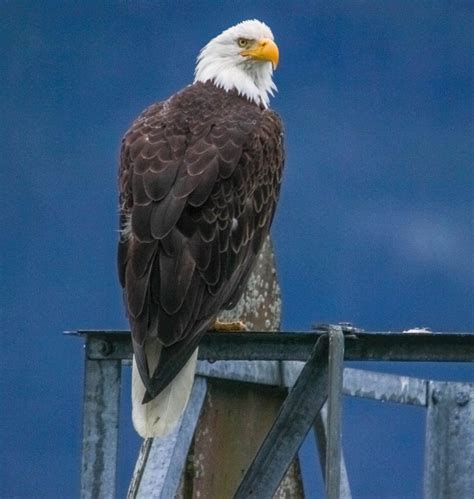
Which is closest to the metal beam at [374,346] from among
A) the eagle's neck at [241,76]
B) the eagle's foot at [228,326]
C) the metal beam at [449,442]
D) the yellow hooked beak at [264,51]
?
Answer: the metal beam at [449,442]

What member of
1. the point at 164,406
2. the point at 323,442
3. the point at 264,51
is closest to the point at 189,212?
the point at 164,406

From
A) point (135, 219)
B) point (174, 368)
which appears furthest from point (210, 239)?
point (174, 368)

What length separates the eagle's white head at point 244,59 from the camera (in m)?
6.03

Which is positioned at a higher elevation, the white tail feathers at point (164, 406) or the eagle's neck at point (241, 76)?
the eagle's neck at point (241, 76)

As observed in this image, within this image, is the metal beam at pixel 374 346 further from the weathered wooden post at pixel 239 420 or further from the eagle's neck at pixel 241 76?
the eagle's neck at pixel 241 76

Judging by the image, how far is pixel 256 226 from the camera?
5.11 m

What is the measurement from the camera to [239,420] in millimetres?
5000

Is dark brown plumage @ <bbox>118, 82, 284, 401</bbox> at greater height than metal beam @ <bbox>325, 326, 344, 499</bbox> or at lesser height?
greater

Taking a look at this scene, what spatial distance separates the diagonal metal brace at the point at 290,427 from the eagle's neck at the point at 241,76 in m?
2.20

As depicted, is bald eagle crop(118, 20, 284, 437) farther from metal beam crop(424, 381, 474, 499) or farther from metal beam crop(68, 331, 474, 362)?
metal beam crop(424, 381, 474, 499)

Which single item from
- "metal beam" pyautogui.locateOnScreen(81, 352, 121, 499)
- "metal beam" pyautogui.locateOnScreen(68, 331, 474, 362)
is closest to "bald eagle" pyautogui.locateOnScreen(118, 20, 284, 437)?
"metal beam" pyautogui.locateOnScreen(81, 352, 121, 499)

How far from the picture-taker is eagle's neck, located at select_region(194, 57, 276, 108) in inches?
234

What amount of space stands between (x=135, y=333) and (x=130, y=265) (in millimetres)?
339

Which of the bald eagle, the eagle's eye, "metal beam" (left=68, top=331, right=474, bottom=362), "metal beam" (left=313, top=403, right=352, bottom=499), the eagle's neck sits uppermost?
the eagle's eye
